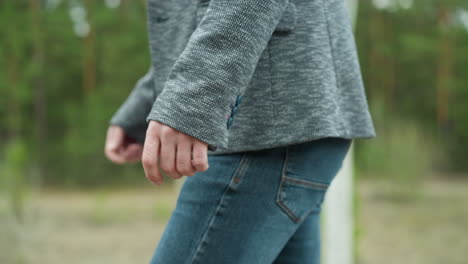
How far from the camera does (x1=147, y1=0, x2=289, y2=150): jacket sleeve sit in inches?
22.7

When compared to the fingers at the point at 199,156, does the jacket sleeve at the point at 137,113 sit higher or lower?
lower

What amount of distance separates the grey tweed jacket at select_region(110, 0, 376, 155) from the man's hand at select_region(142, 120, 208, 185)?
0.01 m

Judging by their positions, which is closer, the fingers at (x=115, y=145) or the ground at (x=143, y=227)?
the fingers at (x=115, y=145)

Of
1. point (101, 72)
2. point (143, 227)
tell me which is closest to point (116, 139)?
point (143, 227)

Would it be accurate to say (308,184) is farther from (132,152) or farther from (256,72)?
(132,152)

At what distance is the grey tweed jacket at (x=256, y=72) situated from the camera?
58 cm

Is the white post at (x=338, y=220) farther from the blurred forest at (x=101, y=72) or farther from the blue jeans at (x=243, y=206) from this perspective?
the blurred forest at (x=101, y=72)

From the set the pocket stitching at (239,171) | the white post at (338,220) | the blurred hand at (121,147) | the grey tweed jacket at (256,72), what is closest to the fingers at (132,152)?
the blurred hand at (121,147)

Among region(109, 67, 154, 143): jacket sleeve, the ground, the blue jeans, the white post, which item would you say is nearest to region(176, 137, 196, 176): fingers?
the blue jeans

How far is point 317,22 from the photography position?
71 centimetres

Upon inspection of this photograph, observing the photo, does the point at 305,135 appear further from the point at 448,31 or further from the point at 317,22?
the point at 448,31

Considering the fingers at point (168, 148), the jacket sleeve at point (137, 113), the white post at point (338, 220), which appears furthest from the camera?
the white post at point (338, 220)

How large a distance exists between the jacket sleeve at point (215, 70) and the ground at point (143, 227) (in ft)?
9.23

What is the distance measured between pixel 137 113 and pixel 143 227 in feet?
14.8
